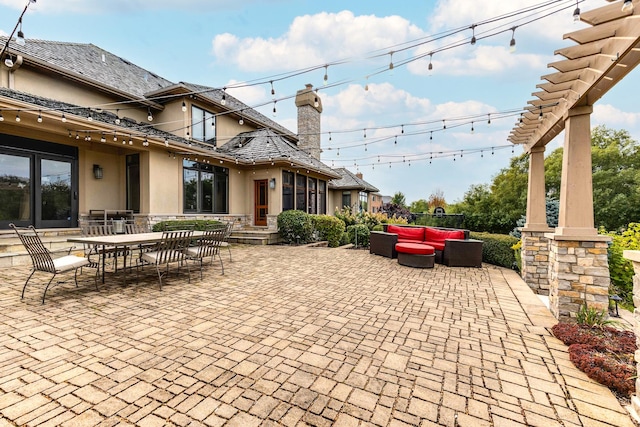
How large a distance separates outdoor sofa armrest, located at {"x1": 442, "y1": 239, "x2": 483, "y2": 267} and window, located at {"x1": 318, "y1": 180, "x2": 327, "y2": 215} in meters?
9.00

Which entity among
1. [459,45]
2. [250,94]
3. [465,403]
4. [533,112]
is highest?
[250,94]

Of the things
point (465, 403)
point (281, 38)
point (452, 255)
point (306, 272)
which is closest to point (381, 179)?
point (281, 38)

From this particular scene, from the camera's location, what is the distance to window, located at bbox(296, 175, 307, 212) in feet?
42.4

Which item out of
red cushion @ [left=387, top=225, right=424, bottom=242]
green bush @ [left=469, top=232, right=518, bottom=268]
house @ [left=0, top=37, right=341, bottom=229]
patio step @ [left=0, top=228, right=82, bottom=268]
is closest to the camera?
patio step @ [left=0, top=228, right=82, bottom=268]

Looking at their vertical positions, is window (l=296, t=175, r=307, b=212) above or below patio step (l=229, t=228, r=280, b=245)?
above

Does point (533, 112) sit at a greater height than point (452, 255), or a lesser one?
greater

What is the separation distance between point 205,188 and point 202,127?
2634 millimetres

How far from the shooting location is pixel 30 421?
169 cm

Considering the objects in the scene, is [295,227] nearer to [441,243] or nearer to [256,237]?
[256,237]

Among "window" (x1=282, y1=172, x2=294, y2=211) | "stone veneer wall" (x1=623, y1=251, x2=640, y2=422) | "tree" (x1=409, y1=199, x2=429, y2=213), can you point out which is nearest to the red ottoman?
"stone veneer wall" (x1=623, y1=251, x2=640, y2=422)

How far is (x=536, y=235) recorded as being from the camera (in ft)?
17.3

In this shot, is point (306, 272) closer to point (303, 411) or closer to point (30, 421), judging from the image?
point (303, 411)

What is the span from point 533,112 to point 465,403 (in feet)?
14.6

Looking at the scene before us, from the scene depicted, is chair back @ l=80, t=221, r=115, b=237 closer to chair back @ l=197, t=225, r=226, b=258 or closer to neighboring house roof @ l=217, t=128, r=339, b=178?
chair back @ l=197, t=225, r=226, b=258
